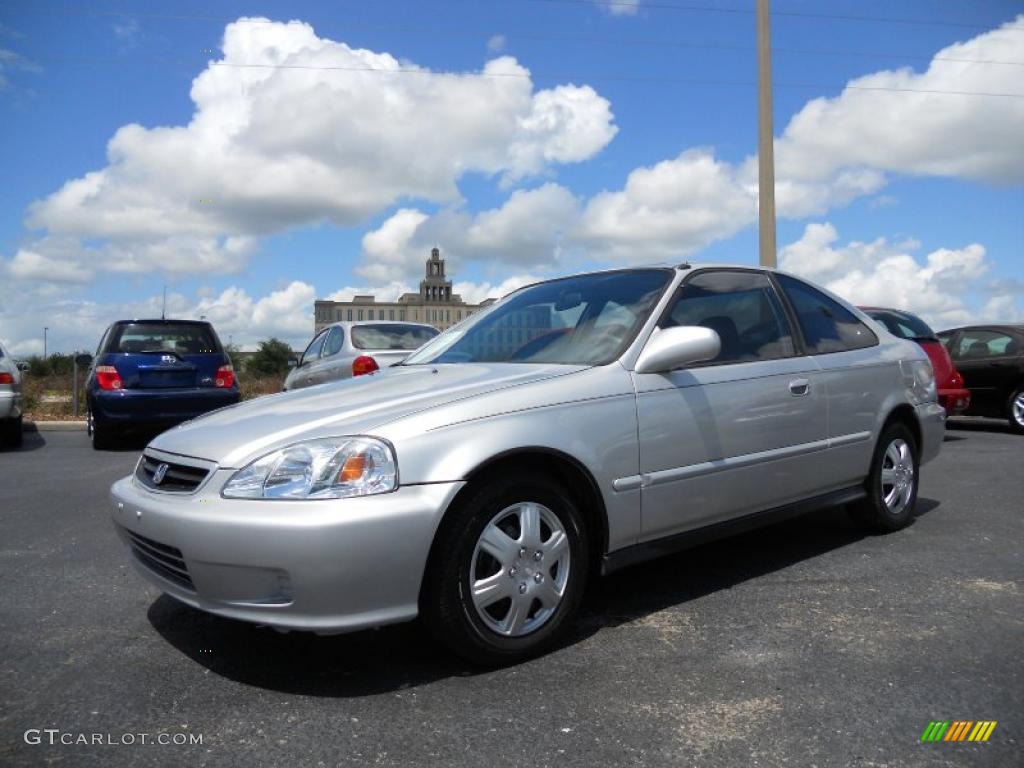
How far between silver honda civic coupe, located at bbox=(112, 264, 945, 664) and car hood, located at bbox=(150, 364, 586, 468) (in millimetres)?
13

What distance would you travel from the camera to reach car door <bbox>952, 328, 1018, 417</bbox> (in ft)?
34.6

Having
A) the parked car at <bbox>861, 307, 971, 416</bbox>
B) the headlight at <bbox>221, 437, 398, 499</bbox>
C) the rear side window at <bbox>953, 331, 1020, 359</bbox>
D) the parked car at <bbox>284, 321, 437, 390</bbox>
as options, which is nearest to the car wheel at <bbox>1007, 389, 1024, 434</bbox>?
the rear side window at <bbox>953, 331, 1020, 359</bbox>

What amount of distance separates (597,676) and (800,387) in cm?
196

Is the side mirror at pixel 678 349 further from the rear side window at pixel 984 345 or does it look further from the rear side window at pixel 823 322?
the rear side window at pixel 984 345

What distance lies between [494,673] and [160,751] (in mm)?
1065

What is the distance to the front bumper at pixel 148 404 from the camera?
9266mm

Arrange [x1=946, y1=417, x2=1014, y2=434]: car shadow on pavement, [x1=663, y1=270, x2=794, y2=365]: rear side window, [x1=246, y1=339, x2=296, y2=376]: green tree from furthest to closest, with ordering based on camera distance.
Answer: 1. [x1=246, y1=339, x2=296, y2=376]: green tree
2. [x1=946, y1=417, x2=1014, y2=434]: car shadow on pavement
3. [x1=663, y1=270, x2=794, y2=365]: rear side window

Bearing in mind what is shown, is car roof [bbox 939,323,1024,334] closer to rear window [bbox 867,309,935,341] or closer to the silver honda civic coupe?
rear window [bbox 867,309,935,341]

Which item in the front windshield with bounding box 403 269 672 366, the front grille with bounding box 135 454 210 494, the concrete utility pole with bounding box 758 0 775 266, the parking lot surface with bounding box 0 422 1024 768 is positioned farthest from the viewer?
the concrete utility pole with bounding box 758 0 775 266

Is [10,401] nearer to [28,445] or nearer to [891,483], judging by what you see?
[28,445]

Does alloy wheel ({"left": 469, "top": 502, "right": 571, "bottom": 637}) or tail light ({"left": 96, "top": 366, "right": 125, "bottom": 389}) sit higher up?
tail light ({"left": 96, "top": 366, "right": 125, "bottom": 389})

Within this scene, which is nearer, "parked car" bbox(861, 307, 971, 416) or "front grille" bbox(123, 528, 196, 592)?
"front grille" bbox(123, 528, 196, 592)

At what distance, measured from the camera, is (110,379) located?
9.31 m

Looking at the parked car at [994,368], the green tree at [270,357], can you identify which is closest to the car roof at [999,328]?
the parked car at [994,368]
